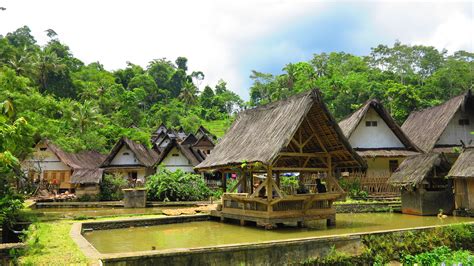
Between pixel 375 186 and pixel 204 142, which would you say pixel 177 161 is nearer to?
pixel 204 142

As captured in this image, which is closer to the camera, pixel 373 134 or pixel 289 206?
pixel 289 206

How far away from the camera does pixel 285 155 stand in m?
14.0

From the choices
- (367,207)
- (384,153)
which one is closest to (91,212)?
(367,207)

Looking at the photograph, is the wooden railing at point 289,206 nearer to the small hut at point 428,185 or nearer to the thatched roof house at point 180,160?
the small hut at point 428,185

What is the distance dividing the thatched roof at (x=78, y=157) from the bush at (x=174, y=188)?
35.1 ft

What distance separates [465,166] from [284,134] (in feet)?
26.7

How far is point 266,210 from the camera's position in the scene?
13.7 metres

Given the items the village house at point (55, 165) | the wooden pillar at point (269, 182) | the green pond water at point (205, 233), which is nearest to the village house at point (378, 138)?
the green pond water at point (205, 233)

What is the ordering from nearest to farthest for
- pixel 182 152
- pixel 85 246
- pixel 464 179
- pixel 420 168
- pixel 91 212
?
pixel 85 246 < pixel 464 179 < pixel 420 168 < pixel 91 212 < pixel 182 152

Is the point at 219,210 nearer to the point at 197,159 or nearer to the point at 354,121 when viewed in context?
the point at 354,121

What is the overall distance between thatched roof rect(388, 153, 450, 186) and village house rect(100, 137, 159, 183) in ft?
72.3

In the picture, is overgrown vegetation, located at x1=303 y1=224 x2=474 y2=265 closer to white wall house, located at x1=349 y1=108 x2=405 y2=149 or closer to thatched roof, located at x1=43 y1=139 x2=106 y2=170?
white wall house, located at x1=349 y1=108 x2=405 y2=149

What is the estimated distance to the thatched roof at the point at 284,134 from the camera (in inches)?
521

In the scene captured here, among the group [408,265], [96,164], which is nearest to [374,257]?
[408,265]
